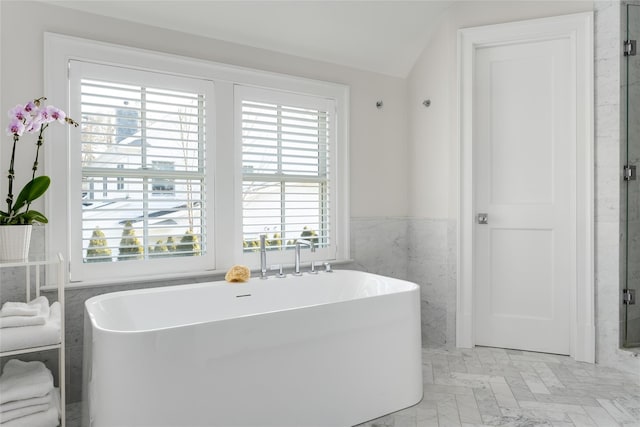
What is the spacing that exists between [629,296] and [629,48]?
1.58 meters

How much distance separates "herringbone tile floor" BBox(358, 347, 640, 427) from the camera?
2.21 meters

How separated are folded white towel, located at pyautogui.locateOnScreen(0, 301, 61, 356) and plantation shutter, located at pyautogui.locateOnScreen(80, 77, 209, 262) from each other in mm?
628

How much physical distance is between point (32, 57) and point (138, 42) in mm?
548

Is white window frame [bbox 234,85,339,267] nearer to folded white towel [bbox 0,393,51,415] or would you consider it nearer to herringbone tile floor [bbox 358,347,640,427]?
herringbone tile floor [bbox 358,347,640,427]

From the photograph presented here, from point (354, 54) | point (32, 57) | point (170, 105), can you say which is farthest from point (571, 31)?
point (32, 57)

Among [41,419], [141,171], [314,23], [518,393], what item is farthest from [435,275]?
[41,419]

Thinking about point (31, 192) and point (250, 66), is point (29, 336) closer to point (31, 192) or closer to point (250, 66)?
point (31, 192)

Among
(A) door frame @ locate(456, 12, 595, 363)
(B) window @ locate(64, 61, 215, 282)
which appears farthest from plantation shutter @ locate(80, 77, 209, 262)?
(A) door frame @ locate(456, 12, 595, 363)

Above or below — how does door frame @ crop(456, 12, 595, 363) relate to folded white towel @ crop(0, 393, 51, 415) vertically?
above

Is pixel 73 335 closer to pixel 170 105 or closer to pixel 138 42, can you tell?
pixel 170 105

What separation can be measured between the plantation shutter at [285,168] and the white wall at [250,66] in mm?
224

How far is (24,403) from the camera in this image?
183cm

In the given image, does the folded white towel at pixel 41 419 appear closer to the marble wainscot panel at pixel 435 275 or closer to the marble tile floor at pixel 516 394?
the marble tile floor at pixel 516 394

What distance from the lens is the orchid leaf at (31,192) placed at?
202 cm
